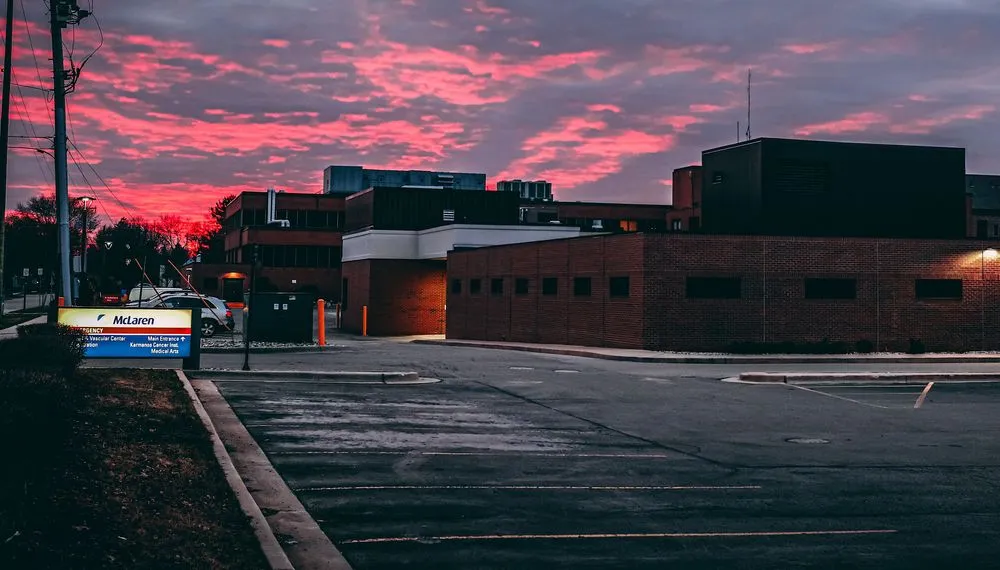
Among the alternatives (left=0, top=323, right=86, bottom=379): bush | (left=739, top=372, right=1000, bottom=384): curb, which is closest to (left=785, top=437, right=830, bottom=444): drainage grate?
(left=739, top=372, right=1000, bottom=384): curb

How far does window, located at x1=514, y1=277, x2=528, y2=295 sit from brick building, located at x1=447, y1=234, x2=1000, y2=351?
433cm

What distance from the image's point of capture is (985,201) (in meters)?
113

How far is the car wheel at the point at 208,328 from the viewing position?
40375 mm

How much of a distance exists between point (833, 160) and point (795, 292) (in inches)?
293

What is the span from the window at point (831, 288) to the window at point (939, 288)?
2.77m

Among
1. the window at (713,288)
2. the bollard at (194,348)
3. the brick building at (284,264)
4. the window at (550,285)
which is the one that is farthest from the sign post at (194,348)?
the brick building at (284,264)

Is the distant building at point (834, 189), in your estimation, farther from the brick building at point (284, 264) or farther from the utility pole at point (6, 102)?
the brick building at point (284, 264)

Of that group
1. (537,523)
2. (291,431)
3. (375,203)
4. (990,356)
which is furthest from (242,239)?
(537,523)

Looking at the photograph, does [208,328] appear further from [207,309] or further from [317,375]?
[317,375]

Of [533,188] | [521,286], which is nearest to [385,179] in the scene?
[533,188]

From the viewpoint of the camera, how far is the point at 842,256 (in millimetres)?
35438

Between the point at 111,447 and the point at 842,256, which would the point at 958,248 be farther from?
the point at 111,447

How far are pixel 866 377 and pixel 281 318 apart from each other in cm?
2108

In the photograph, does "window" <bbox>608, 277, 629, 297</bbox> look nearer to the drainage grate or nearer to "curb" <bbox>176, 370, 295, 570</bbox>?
the drainage grate
